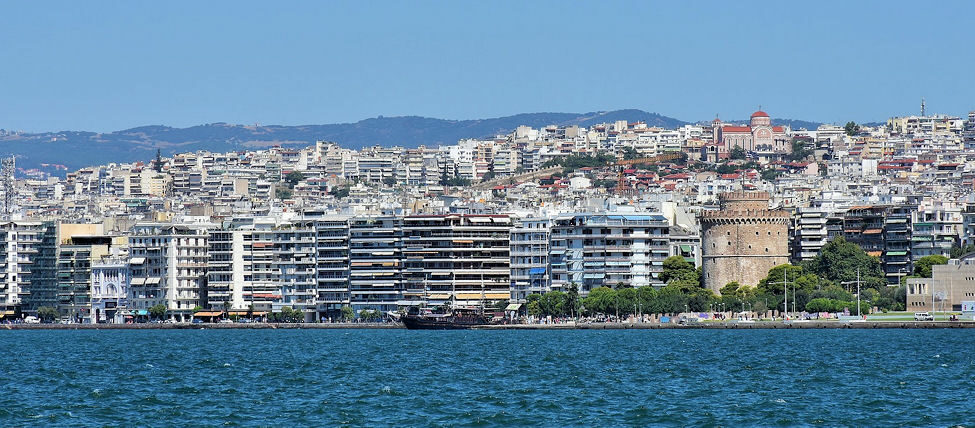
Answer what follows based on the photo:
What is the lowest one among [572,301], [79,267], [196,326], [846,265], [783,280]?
[196,326]

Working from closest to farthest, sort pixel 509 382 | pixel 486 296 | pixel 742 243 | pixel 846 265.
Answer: pixel 509 382
pixel 846 265
pixel 742 243
pixel 486 296

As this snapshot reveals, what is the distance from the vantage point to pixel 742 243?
326 ft

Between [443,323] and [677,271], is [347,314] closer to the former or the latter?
[443,323]

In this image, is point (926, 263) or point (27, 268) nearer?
point (926, 263)

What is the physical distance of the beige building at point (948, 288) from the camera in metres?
90.4

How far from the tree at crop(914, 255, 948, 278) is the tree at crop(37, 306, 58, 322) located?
161 ft

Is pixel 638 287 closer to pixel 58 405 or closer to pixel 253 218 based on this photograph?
pixel 253 218

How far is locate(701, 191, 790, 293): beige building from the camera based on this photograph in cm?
9888

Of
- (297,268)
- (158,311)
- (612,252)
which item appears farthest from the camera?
(158,311)

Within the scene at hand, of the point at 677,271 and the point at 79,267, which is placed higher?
the point at 79,267

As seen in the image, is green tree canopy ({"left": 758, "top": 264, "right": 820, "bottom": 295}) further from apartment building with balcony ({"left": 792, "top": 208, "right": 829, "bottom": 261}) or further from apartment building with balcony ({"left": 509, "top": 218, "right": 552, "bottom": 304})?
apartment building with balcony ({"left": 792, "top": 208, "right": 829, "bottom": 261})

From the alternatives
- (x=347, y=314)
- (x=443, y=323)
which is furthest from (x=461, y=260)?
(x=443, y=323)

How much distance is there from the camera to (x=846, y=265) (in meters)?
98.8

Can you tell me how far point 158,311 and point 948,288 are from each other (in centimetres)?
4416
